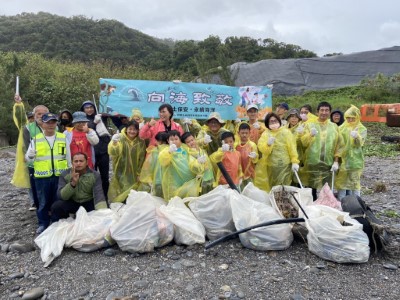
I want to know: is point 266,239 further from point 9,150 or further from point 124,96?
point 9,150

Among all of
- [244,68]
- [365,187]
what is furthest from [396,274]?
[244,68]

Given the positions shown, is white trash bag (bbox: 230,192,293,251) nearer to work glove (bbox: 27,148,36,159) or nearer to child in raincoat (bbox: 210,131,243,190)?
child in raincoat (bbox: 210,131,243,190)

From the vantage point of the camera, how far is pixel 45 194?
13.1 ft

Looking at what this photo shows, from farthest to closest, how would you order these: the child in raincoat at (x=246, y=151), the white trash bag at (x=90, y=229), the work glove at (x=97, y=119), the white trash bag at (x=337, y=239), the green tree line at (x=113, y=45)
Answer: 1. the green tree line at (x=113, y=45)
2. the work glove at (x=97, y=119)
3. the child in raincoat at (x=246, y=151)
4. the white trash bag at (x=90, y=229)
5. the white trash bag at (x=337, y=239)

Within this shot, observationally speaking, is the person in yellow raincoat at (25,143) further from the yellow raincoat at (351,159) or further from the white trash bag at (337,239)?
the yellow raincoat at (351,159)

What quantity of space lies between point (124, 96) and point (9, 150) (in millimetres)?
7583

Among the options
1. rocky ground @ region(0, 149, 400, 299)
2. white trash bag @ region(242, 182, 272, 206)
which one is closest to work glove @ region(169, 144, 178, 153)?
white trash bag @ region(242, 182, 272, 206)

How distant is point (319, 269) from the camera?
3.15 meters

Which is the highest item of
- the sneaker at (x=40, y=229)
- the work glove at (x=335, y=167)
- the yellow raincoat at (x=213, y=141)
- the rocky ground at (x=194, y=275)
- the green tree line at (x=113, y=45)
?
the green tree line at (x=113, y=45)


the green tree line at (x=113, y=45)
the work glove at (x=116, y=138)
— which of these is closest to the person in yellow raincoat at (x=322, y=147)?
the work glove at (x=116, y=138)

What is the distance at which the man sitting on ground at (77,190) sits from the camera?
12.6 feet

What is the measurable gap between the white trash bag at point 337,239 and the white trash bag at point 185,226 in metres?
1.06

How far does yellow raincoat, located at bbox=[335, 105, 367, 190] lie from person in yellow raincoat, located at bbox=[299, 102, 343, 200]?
89 millimetres

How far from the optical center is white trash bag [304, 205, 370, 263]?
316 cm
